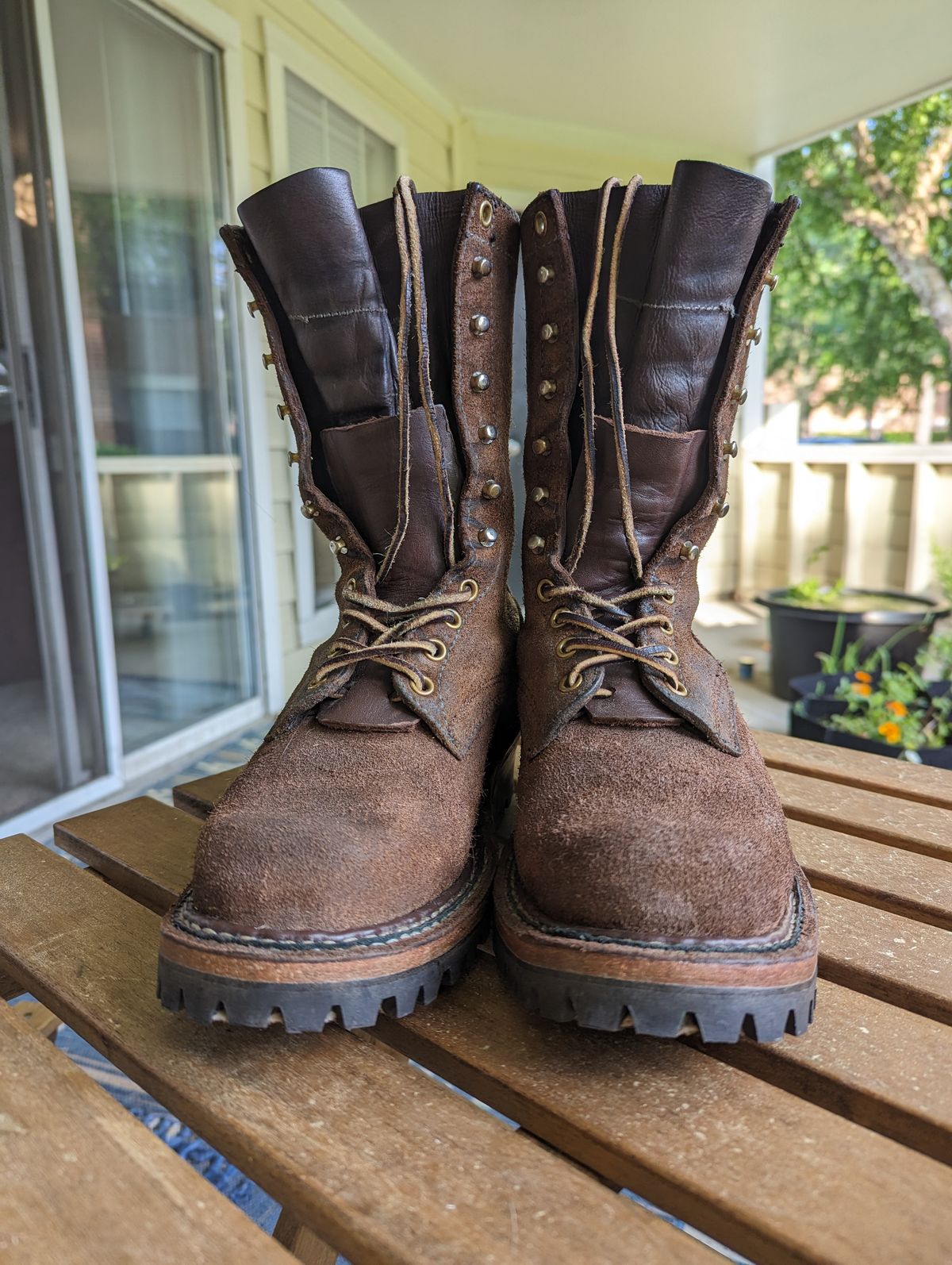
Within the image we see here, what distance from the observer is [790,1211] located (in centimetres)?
39

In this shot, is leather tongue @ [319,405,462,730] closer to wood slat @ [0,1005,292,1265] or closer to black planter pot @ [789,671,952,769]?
wood slat @ [0,1005,292,1265]

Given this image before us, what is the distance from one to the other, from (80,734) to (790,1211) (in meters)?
1.67

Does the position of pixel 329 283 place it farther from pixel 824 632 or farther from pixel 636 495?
pixel 824 632

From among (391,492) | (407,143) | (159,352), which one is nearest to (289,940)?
(391,492)

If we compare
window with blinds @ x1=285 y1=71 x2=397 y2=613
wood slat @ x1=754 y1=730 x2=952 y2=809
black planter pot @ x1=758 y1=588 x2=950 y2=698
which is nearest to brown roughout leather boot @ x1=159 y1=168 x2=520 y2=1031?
wood slat @ x1=754 y1=730 x2=952 y2=809

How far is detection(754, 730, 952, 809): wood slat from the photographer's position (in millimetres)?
919

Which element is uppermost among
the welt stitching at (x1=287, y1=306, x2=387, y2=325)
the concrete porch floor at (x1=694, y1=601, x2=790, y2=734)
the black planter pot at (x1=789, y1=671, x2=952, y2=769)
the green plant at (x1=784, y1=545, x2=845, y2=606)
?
the welt stitching at (x1=287, y1=306, x2=387, y2=325)

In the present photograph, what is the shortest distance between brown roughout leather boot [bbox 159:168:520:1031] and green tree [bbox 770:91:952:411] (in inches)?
158

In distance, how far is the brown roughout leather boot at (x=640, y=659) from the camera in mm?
459

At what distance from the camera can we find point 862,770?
3.23 feet

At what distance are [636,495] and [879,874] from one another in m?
0.38

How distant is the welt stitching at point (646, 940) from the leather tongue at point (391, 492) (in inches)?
8.7

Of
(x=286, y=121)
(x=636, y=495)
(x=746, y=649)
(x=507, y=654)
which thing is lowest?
(x=746, y=649)

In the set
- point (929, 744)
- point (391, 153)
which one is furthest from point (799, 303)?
point (929, 744)
